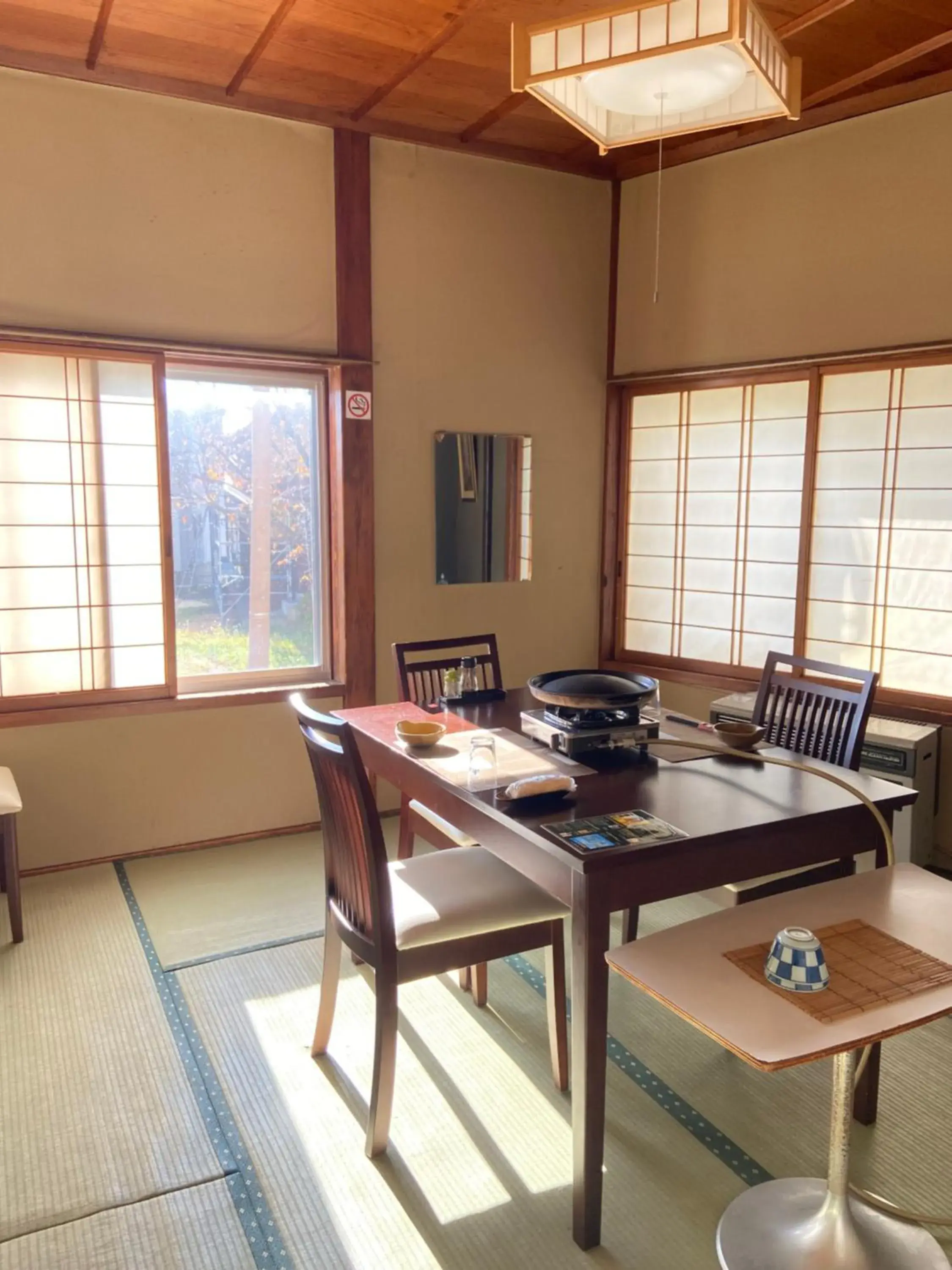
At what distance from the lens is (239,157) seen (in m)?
3.50

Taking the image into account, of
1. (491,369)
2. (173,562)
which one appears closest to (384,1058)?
(173,562)

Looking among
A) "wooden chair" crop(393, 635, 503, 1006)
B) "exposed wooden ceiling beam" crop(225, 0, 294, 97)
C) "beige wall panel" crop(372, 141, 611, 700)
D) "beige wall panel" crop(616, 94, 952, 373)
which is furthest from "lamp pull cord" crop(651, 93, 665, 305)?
"wooden chair" crop(393, 635, 503, 1006)

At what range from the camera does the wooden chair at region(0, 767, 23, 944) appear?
9.52 feet

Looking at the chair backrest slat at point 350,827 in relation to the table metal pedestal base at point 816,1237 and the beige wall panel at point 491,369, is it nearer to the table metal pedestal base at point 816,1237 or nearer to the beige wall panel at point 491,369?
the table metal pedestal base at point 816,1237

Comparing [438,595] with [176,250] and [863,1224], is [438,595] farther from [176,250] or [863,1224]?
[863,1224]

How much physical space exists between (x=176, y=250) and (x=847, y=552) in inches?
111

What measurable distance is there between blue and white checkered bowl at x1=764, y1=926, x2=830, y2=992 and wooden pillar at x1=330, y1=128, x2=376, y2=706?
8.89 ft

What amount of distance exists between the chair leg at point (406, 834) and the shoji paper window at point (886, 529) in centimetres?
190

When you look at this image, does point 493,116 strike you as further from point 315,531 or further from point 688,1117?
point 688,1117

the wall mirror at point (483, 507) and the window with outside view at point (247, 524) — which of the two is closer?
the window with outside view at point (247, 524)

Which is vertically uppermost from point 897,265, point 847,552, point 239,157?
point 239,157

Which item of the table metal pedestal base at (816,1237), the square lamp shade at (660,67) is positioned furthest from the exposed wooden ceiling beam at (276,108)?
the table metal pedestal base at (816,1237)

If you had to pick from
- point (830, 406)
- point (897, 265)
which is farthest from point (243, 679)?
point (897, 265)

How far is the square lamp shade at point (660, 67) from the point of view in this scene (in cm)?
169
